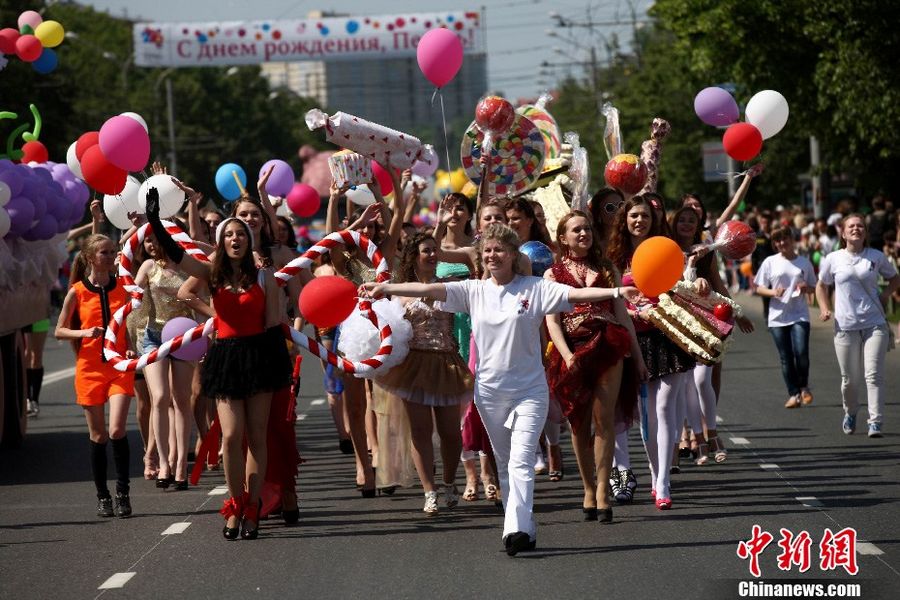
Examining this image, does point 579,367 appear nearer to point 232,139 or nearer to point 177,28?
point 177,28

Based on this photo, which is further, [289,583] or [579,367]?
[579,367]

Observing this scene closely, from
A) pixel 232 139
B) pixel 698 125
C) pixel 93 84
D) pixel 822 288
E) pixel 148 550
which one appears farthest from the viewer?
pixel 232 139

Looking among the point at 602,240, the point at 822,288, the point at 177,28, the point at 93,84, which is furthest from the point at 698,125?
the point at 602,240

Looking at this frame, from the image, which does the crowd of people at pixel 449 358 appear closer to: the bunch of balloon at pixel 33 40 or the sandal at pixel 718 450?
the sandal at pixel 718 450

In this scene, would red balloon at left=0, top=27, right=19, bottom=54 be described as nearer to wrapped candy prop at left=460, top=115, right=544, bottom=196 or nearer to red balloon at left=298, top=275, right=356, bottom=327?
wrapped candy prop at left=460, top=115, right=544, bottom=196

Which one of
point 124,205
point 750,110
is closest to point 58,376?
point 124,205

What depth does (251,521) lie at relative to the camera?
9.86 meters

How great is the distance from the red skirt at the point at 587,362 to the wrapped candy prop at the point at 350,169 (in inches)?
111

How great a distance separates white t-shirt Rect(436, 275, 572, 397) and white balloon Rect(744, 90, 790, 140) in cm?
566

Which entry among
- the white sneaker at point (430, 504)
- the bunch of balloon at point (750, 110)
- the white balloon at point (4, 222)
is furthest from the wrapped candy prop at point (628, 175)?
the white balloon at point (4, 222)

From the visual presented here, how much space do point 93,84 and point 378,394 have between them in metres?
61.3

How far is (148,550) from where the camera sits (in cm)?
962

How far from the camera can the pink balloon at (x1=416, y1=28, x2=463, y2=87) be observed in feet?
44.6

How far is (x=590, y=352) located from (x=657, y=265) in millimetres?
1711
